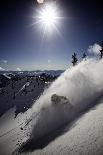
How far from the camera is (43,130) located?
86.7ft

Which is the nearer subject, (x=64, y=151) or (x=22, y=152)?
(x=64, y=151)

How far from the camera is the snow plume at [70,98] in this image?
87.7 ft

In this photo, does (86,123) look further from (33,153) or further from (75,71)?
(75,71)

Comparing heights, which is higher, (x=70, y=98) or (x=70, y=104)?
(x=70, y=98)

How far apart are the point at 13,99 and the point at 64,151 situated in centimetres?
5564

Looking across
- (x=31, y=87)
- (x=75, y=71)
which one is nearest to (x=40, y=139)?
(x=75, y=71)

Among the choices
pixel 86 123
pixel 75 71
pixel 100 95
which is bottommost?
pixel 86 123

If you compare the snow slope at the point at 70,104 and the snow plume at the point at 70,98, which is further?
the snow plume at the point at 70,98

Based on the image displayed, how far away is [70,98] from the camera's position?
3044 cm

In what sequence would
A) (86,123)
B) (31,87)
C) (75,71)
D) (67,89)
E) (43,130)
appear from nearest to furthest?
(86,123) < (43,130) < (67,89) < (75,71) < (31,87)

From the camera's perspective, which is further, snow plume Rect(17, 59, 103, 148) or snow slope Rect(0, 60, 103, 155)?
snow plume Rect(17, 59, 103, 148)

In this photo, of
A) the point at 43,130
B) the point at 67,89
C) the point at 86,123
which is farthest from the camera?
the point at 67,89

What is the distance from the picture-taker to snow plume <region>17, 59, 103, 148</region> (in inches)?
1053

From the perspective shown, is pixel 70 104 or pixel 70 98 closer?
pixel 70 104
